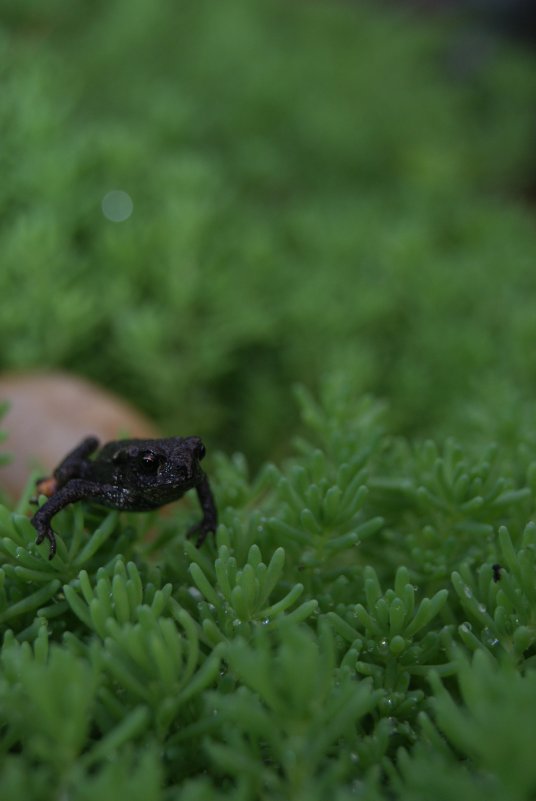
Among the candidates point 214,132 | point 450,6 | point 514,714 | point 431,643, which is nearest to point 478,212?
point 214,132

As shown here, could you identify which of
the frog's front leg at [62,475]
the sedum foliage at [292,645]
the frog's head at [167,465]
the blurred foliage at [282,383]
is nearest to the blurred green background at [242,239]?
the blurred foliage at [282,383]

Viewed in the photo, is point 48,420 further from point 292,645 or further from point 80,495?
point 292,645

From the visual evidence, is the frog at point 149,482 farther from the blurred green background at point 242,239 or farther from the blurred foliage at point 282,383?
the blurred green background at point 242,239

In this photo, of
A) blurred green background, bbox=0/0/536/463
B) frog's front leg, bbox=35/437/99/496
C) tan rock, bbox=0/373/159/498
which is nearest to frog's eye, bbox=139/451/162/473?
frog's front leg, bbox=35/437/99/496

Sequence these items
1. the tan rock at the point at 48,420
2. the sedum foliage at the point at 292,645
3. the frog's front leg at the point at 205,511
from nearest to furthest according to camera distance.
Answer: the sedum foliage at the point at 292,645, the frog's front leg at the point at 205,511, the tan rock at the point at 48,420

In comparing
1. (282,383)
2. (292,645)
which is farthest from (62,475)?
(282,383)
